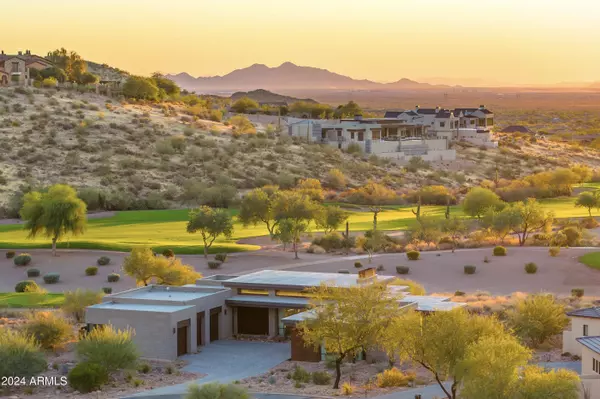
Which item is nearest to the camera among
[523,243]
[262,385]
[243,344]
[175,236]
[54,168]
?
[262,385]

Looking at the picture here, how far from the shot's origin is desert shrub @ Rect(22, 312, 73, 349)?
128ft

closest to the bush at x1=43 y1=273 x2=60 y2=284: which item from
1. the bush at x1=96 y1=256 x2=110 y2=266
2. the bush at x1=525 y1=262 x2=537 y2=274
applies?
the bush at x1=96 y1=256 x2=110 y2=266

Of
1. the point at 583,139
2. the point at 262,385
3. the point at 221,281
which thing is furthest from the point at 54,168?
the point at 583,139

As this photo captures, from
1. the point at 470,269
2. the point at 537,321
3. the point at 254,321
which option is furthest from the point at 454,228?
the point at 537,321

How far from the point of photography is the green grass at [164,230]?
61.0 metres

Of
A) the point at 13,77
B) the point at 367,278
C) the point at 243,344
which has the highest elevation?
the point at 13,77

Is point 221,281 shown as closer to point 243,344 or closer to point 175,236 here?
point 243,344

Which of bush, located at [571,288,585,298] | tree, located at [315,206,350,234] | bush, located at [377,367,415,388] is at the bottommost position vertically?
bush, located at [377,367,415,388]

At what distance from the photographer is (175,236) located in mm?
65688

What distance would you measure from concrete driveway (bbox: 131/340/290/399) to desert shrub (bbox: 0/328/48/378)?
4.10 m

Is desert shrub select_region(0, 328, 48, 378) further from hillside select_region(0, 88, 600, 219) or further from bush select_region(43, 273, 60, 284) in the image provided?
hillside select_region(0, 88, 600, 219)

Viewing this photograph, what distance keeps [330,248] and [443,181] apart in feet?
143

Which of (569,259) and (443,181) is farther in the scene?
(443,181)

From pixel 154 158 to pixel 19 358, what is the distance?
212 feet
